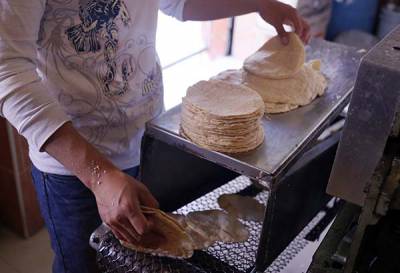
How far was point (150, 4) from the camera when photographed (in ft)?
2.93

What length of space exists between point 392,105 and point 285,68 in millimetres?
404

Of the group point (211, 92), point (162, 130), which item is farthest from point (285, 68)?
point (162, 130)

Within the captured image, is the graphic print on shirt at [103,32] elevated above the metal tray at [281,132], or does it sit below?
above

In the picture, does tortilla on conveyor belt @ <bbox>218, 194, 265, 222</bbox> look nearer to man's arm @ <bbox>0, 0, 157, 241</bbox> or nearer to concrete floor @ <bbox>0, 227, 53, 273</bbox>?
man's arm @ <bbox>0, 0, 157, 241</bbox>

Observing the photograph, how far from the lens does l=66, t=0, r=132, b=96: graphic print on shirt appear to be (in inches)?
31.6

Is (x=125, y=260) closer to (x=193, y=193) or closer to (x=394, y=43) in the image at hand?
(x=193, y=193)

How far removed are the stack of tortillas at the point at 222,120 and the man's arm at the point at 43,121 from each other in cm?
18

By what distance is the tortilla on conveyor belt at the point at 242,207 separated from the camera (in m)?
0.98

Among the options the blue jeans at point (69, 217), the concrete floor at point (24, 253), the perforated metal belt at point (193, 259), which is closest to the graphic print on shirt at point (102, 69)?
the blue jeans at point (69, 217)

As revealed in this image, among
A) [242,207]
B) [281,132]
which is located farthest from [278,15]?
[242,207]

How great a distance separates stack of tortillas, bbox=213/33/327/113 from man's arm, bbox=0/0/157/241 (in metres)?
0.41

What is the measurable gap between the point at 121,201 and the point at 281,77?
51 centimetres

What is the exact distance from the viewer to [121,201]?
0.69m

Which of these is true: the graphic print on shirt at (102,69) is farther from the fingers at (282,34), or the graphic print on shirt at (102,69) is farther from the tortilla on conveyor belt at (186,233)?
the fingers at (282,34)
